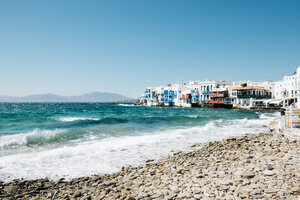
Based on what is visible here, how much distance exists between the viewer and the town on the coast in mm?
56616

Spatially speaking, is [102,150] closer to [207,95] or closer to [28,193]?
[28,193]

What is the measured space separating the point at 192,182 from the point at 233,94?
2525 inches

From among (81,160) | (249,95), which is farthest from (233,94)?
(81,160)

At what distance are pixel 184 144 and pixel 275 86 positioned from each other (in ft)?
212

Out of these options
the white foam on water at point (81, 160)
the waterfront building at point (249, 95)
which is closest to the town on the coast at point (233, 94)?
the waterfront building at point (249, 95)

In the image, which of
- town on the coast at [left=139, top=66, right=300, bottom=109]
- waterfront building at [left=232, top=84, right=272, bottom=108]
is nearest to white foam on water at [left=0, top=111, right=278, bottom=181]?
town on the coast at [left=139, top=66, right=300, bottom=109]

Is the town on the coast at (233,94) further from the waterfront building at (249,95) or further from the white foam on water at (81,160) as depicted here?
the white foam on water at (81,160)

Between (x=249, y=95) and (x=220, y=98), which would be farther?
(x=220, y=98)

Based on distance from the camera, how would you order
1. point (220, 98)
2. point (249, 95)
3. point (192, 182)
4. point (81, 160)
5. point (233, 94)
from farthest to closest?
point (220, 98)
point (233, 94)
point (249, 95)
point (81, 160)
point (192, 182)

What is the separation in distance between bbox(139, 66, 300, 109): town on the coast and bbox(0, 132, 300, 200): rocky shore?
48.8m

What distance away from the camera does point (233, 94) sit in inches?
2547

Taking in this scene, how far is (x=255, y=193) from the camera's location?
4504 millimetres

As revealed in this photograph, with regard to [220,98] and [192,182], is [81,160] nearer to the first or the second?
[192,182]

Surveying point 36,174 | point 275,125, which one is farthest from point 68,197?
point 275,125
